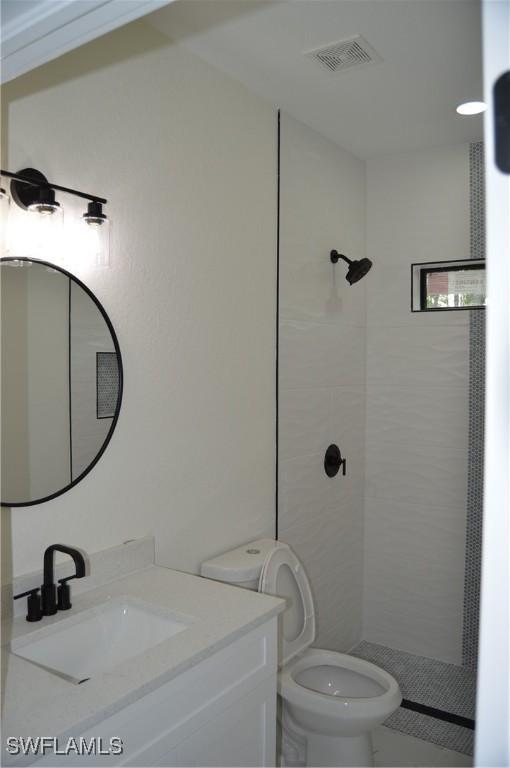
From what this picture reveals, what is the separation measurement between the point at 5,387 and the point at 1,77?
2.57 feet

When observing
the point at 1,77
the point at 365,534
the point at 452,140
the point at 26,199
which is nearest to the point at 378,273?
the point at 452,140

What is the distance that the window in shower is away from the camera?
3146 mm

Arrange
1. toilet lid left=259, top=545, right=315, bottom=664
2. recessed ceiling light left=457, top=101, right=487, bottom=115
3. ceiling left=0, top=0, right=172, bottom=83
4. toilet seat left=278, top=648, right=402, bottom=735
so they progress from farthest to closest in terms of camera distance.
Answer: recessed ceiling light left=457, top=101, right=487, bottom=115, toilet lid left=259, top=545, right=315, bottom=664, toilet seat left=278, top=648, right=402, bottom=735, ceiling left=0, top=0, right=172, bottom=83

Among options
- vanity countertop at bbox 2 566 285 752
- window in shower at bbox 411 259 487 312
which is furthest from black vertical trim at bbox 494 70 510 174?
window in shower at bbox 411 259 487 312

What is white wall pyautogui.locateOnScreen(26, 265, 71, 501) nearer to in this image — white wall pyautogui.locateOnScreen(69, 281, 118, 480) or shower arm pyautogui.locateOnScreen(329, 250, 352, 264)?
white wall pyautogui.locateOnScreen(69, 281, 118, 480)

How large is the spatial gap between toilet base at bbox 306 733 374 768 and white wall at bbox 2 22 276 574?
79 centimetres

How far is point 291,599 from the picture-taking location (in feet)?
7.98

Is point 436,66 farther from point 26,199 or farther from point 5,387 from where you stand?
point 5,387

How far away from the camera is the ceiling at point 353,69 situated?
1.93m

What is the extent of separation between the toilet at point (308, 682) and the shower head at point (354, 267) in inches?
54.0

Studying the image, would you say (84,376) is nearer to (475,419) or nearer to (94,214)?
(94,214)

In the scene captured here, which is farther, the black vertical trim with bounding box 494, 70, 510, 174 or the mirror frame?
the mirror frame

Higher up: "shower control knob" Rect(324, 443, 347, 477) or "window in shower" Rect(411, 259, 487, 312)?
"window in shower" Rect(411, 259, 487, 312)

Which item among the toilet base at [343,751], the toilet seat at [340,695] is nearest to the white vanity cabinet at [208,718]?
the toilet seat at [340,695]
